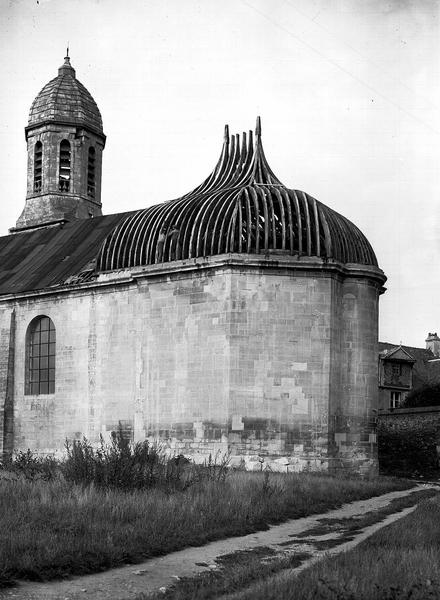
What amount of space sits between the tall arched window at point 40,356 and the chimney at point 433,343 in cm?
3979

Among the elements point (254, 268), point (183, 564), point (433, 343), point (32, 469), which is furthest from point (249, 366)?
point (433, 343)

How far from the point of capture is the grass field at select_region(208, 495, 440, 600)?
8898mm

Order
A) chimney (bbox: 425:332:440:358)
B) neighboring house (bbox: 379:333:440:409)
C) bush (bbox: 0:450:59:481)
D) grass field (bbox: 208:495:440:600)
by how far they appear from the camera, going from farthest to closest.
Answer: chimney (bbox: 425:332:440:358) < neighboring house (bbox: 379:333:440:409) < bush (bbox: 0:450:59:481) < grass field (bbox: 208:495:440:600)

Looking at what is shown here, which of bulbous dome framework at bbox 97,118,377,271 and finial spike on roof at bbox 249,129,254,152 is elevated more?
finial spike on roof at bbox 249,129,254,152

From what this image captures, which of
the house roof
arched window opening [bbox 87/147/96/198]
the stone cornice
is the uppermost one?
arched window opening [bbox 87/147/96/198]

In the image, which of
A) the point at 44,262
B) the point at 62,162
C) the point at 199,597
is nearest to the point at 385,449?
the point at 44,262

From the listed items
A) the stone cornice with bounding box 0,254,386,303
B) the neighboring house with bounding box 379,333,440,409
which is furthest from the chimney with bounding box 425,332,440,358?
the stone cornice with bounding box 0,254,386,303

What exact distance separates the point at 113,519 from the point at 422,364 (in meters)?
52.1

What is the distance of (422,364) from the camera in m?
63.0

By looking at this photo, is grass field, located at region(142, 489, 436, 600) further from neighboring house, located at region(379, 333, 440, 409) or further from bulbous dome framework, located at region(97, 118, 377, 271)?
neighboring house, located at region(379, 333, 440, 409)

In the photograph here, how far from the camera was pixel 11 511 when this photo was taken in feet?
42.7

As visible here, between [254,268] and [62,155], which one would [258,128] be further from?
[62,155]

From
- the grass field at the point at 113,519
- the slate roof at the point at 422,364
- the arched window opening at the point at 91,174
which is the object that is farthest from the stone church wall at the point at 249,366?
the slate roof at the point at 422,364

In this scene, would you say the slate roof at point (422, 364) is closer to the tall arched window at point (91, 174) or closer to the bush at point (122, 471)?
the tall arched window at point (91, 174)
